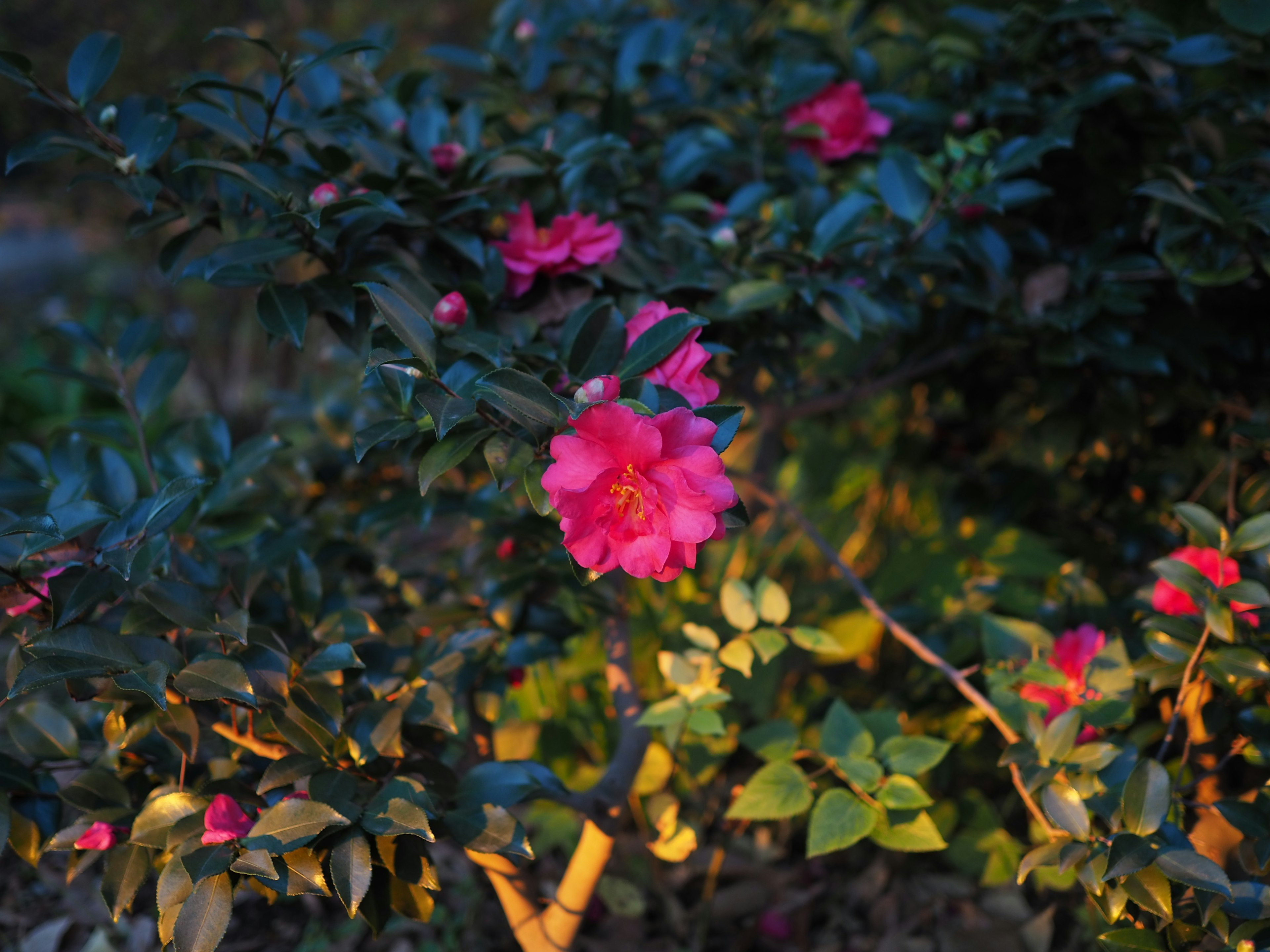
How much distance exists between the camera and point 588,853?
1.04 metres

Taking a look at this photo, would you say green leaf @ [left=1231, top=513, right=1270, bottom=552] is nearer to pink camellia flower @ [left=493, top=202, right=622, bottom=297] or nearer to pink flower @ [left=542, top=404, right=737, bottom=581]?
pink flower @ [left=542, top=404, right=737, bottom=581]

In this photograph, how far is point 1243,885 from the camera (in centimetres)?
77

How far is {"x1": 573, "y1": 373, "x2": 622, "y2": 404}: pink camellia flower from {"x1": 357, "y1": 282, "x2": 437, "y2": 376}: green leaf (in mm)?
133

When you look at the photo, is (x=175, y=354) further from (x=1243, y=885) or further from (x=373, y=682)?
(x=1243, y=885)

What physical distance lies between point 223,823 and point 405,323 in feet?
1.48

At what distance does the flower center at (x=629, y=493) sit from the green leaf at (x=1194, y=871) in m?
0.57

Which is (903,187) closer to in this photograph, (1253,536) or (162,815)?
(1253,536)

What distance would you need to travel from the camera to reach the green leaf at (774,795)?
96 cm

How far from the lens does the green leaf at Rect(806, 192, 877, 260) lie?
0.93 metres

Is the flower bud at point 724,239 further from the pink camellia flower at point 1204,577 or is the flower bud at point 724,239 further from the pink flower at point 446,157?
the pink camellia flower at point 1204,577

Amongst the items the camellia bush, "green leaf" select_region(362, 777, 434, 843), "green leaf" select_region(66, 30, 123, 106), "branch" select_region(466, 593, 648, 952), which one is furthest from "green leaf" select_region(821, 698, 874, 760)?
"green leaf" select_region(66, 30, 123, 106)

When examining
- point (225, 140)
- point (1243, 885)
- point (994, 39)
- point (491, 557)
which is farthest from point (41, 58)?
point (1243, 885)

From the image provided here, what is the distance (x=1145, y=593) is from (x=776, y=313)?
573 mm

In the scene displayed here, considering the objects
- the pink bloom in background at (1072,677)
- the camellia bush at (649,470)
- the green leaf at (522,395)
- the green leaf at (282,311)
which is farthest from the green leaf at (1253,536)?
the green leaf at (282,311)
